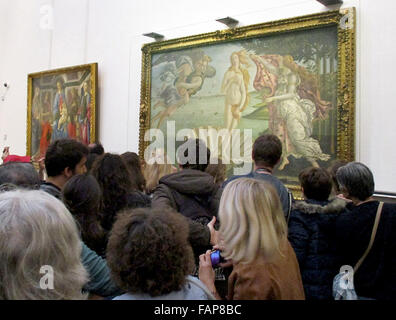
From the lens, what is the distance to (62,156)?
400 centimetres

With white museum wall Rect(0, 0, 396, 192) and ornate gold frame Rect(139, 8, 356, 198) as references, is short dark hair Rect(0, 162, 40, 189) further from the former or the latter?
white museum wall Rect(0, 0, 396, 192)

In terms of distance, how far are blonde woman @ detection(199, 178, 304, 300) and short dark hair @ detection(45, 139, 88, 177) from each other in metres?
1.81

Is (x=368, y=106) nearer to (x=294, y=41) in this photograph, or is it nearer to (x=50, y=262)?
(x=294, y=41)

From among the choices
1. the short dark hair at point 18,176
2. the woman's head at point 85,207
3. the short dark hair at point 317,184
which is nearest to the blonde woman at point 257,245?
the woman's head at point 85,207

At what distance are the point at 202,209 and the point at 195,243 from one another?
34cm

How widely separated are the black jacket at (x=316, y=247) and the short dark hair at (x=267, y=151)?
2.27 ft

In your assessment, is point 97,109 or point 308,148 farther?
point 97,109

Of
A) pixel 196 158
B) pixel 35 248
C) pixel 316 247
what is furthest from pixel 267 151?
pixel 35 248

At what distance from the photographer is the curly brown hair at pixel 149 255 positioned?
1.94 m

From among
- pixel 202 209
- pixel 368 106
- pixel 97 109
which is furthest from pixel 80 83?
pixel 202 209

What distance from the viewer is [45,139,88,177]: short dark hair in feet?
13.0

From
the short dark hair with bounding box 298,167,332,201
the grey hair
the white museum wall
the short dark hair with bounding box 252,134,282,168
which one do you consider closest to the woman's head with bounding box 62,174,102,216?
the short dark hair with bounding box 252,134,282,168

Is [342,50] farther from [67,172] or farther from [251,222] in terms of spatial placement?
[251,222]
